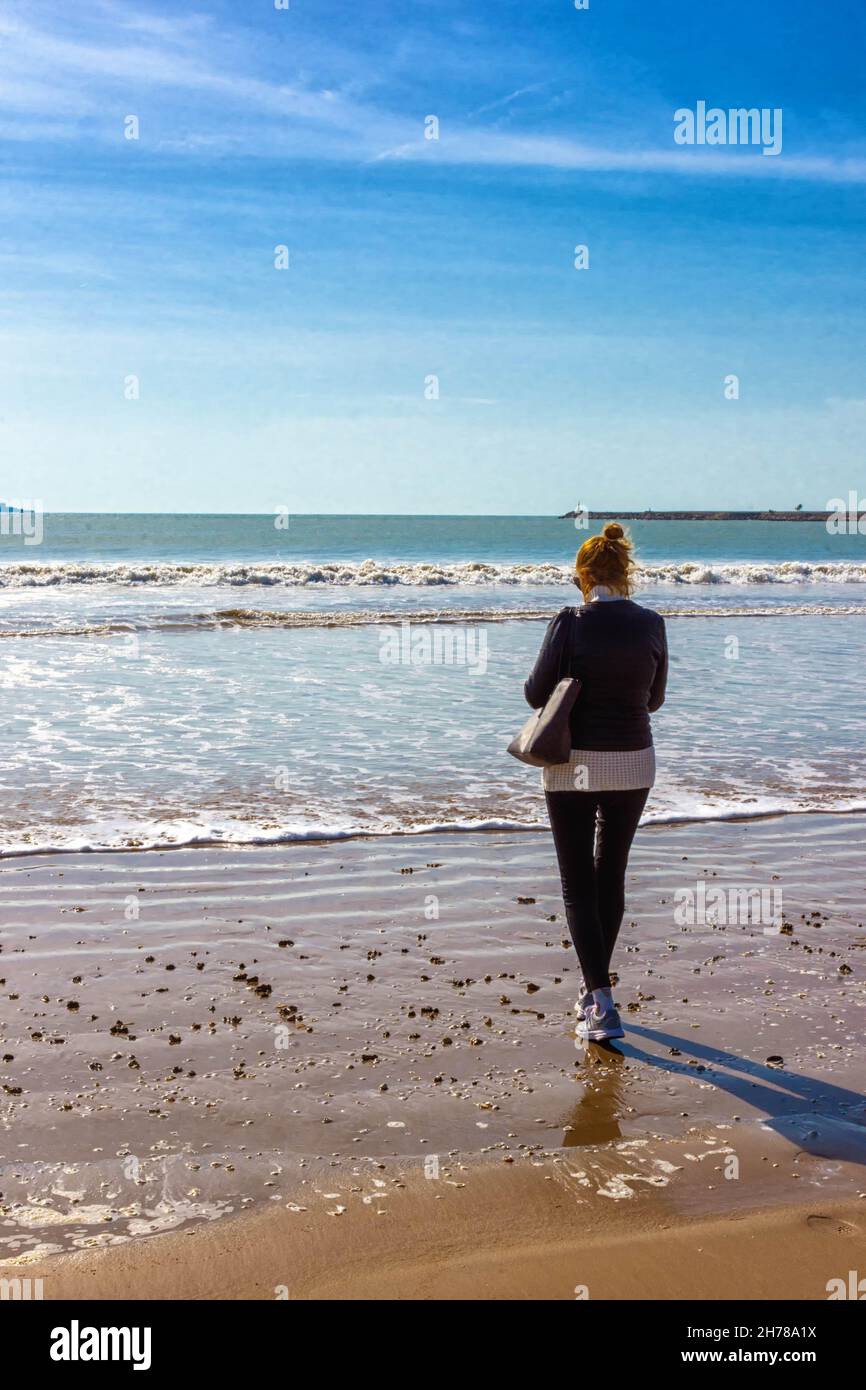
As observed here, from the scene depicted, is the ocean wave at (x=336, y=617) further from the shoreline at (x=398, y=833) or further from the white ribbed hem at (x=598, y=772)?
the white ribbed hem at (x=598, y=772)

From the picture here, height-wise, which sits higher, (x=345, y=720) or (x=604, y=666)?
(x=604, y=666)

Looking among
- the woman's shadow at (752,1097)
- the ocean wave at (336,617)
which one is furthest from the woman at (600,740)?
the ocean wave at (336,617)

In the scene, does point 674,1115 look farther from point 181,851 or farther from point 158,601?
point 158,601

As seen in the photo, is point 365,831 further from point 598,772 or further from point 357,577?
point 357,577

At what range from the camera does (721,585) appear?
4366 cm

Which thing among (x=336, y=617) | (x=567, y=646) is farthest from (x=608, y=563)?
(x=336, y=617)

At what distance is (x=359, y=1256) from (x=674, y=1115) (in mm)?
1408

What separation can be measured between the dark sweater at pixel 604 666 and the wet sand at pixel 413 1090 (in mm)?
1252

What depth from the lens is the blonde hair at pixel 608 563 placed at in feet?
15.9

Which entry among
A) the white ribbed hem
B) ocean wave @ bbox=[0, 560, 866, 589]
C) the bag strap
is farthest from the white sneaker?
ocean wave @ bbox=[0, 560, 866, 589]

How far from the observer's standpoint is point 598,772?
4.75 metres

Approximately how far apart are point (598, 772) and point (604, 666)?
434 mm

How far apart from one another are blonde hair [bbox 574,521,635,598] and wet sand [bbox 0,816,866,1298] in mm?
1853

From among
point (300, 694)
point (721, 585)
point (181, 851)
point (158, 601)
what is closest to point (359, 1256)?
point (181, 851)
